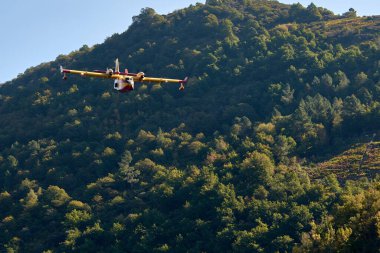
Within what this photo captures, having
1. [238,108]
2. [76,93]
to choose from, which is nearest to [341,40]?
[238,108]

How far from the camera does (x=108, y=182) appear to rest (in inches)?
5290

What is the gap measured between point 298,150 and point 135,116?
51733 millimetres

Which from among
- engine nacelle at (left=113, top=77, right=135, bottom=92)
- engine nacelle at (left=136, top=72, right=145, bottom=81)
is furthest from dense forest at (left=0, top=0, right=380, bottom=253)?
engine nacelle at (left=113, top=77, right=135, bottom=92)

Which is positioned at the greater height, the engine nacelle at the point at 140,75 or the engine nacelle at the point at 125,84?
the engine nacelle at the point at 140,75

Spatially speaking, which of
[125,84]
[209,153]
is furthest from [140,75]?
[209,153]

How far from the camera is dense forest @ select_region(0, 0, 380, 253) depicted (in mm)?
103875

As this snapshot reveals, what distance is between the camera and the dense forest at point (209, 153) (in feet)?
341

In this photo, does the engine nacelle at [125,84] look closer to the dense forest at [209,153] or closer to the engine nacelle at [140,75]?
the engine nacelle at [140,75]

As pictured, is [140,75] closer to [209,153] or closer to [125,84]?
[125,84]

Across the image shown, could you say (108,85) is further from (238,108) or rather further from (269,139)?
(269,139)

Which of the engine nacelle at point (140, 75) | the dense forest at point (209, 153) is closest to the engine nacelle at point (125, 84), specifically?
the engine nacelle at point (140, 75)

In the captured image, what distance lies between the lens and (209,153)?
5340 inches

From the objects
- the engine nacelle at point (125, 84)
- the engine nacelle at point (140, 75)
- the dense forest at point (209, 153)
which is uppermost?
the engine nacelle at point (140, 75)

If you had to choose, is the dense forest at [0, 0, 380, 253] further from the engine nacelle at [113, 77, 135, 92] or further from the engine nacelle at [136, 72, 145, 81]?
the engine nacelle at [113, 77, 135, 92]
